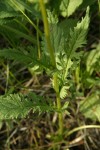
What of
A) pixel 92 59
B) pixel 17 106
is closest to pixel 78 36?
pixel 17 106

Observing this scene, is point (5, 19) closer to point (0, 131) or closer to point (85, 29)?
point (85, 29)

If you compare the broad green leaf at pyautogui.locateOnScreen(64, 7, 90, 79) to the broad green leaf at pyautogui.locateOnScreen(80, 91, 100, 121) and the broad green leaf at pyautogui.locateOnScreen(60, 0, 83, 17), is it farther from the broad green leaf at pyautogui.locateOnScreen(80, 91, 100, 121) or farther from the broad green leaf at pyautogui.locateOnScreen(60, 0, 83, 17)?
the broad green leaf at pyautogui.locateOnScreen(80, 91, 100, 121)

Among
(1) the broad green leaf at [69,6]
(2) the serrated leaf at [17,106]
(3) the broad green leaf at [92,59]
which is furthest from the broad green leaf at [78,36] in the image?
(3) the broad green leaf at [92,59]

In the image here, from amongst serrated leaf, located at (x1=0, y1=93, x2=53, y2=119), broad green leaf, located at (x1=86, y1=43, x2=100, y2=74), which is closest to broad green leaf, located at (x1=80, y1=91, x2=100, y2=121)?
broad green leaf, located at (x1=86, y1=43, x2=100, y2=74)

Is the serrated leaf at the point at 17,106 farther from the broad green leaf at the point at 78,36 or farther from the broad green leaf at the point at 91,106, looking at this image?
the broad green leaf at the point at 91,106

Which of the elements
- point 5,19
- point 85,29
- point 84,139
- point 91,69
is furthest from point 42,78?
point 85,29
